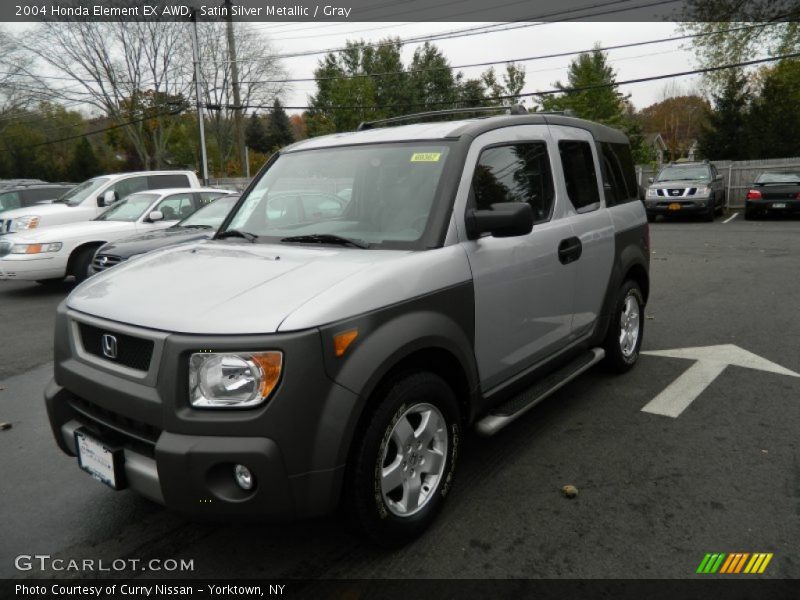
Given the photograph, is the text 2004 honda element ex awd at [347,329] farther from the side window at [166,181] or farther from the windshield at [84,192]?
the side window at [166,181]

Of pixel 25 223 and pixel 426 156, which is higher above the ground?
pixel 426 156

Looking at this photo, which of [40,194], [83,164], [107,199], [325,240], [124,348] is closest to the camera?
[124,348]

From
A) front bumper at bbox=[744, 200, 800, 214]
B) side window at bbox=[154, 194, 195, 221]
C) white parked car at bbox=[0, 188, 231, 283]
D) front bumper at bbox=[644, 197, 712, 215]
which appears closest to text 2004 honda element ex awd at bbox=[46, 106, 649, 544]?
white parked car at bbox=[0, 188, 231, 283]

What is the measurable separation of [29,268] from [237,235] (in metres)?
6.95

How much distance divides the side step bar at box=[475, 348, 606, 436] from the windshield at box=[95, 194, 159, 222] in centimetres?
793

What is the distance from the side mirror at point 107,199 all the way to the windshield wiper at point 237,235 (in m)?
8.92

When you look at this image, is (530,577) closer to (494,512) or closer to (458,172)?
(494,512)

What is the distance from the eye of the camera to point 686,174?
20016 millimetres

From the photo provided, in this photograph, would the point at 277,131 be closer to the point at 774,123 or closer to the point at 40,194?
the point at 774,123

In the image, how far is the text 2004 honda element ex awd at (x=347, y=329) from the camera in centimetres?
225

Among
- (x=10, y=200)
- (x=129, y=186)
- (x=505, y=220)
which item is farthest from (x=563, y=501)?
(x=10, y=200)

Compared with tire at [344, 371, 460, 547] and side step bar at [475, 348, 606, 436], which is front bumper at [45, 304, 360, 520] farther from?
side step bar at [475, 348, 606, 436]

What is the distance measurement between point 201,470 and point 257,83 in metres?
40.7

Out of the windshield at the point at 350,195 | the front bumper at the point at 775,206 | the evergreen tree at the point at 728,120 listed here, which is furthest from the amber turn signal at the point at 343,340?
the evergreen tree at the point at 728,120
